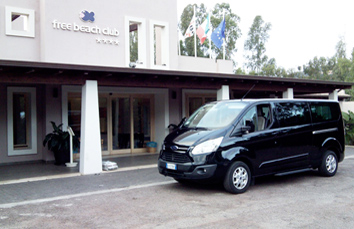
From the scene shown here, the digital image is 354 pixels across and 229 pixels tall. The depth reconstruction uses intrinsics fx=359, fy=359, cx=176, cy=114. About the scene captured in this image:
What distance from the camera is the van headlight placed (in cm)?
742

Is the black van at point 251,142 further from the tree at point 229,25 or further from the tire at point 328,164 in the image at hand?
the tree at point 229,25

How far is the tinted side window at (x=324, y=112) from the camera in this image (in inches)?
369

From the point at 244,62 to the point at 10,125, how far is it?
1831 inches

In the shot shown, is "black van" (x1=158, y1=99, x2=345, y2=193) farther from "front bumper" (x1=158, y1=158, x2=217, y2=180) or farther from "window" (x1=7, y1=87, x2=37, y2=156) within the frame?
"window" (x1=7, y1=87, x2=37, y2=156)

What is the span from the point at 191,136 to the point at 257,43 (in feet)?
159

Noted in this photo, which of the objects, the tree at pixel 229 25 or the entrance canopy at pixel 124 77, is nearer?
the entrance canopy at pixel 124 77

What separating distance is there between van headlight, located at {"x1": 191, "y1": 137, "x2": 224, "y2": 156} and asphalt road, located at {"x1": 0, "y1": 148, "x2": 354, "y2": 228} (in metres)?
0.94

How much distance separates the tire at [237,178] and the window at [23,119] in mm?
8085

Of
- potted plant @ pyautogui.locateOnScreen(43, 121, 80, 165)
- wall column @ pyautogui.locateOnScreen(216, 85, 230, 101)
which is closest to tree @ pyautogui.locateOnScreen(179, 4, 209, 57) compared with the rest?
wall column @ pyautogui.locateOnScreen(216, 85, 230, 101)

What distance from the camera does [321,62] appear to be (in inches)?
2254

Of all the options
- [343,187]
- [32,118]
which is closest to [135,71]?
[32,118]

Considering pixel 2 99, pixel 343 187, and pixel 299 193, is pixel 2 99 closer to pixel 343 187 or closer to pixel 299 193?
pixel 299 193

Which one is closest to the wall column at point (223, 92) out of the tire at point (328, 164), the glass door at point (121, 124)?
the glass door at point (121, 124)

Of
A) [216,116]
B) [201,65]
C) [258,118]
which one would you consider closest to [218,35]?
[201,65]
